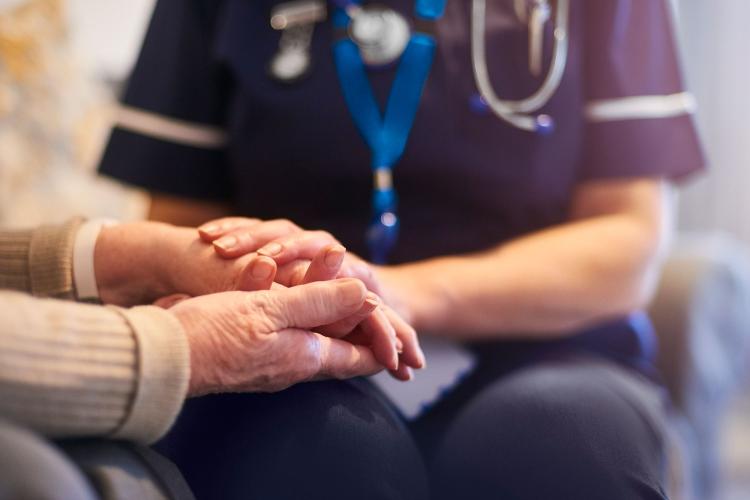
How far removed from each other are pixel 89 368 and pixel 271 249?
0.67ft

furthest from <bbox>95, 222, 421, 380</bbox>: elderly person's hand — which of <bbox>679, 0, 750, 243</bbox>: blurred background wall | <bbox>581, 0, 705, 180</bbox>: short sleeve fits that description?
<bbox>679, 0, 750, 243</bbox>: blurred background wall

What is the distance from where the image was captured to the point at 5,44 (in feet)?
4.80

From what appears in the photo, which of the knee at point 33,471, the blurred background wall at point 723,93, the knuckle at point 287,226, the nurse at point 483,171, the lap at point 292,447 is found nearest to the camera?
the knee at point 33,471

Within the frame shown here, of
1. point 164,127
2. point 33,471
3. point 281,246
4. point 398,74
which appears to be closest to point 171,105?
point 164,127

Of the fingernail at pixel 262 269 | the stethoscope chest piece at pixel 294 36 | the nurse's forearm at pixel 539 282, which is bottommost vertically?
the nurse's forearm at pixel 539 282

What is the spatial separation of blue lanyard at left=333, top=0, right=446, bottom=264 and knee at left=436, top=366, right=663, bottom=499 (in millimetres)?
208

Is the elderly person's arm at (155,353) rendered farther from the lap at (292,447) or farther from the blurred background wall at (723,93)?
the blurred background wall at (723,93)

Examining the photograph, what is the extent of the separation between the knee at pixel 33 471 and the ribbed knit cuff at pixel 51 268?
0.25 meters

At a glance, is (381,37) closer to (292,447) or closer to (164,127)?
(164,127)

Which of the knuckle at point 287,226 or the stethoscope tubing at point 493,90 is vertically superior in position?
the stethoscope tubing at point 493,90

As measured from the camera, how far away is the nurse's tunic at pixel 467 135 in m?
0.85

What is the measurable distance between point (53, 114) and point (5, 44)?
0.13 metres

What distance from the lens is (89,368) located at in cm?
47

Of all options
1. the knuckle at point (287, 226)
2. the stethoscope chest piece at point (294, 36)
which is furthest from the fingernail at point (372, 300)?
the stethoscope chest piece at point (294, 36)
